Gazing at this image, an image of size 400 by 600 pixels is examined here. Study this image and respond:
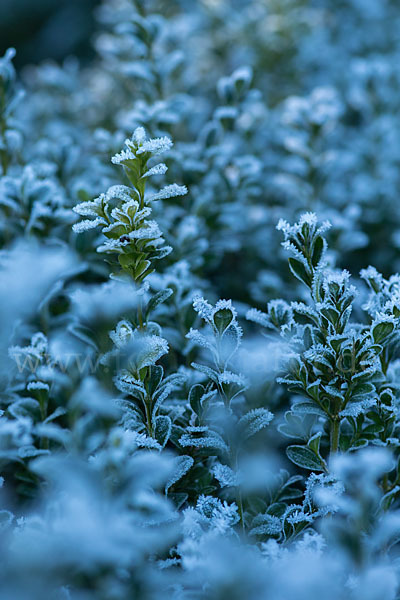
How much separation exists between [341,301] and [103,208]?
1.49 ft

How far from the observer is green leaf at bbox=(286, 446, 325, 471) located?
1.08 m

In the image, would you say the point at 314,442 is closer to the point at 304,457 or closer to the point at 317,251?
the point at 304,457

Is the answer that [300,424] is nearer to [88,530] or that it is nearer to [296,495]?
[296,495]

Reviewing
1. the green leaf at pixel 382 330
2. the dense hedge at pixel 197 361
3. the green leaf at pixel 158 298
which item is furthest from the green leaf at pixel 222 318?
the green leaf at pixel 382 330

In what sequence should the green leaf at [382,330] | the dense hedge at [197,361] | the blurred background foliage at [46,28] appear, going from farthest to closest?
1. the blurred background foliage at [46,28]
2. the green leaf at [382,330]
3. the dense hedge at [197,361]

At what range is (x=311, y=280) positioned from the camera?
111cm

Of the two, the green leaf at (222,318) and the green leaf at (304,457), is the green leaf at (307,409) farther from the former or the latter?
the green leaf at (222,318)

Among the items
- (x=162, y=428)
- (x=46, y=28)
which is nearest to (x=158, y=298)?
(x=162, y=428)

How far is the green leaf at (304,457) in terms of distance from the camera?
108 centimetres

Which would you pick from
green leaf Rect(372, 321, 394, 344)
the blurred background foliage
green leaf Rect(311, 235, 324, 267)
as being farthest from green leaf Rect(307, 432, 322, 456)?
the blurred background foliage

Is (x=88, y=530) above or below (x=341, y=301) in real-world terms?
below

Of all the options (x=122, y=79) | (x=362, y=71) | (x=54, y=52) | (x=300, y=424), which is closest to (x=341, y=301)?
(x=300, y=424)

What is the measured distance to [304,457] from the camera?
1.09m

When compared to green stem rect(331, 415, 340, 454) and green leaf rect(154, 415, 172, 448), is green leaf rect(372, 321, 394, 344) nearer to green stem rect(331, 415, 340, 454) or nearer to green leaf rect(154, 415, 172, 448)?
green stem rect(331, 415, 340, 454)
